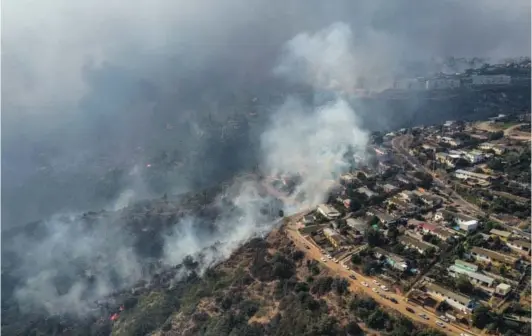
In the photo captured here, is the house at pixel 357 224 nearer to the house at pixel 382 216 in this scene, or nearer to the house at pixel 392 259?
the house at pixel 382 216

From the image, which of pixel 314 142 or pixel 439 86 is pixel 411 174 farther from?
pixel 439 86

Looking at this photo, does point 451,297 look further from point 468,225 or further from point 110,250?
point 110,250

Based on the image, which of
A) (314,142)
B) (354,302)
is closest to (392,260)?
(354,302)

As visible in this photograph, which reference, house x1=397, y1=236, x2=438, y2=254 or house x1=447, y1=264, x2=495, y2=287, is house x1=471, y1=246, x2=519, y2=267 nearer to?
house x1=447, y1=264, x2=495, y2=287

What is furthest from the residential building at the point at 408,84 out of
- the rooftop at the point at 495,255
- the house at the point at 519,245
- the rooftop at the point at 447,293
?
the rooftop at the point at 447,293

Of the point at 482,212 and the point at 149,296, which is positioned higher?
the point at 482,212

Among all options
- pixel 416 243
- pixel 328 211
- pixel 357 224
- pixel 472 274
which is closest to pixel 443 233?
pixel 416 243
